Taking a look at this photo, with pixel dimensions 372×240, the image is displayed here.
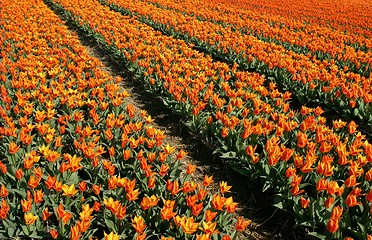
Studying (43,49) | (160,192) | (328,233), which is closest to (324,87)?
(328,233)

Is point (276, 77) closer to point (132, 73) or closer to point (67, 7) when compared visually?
point (132, 73)

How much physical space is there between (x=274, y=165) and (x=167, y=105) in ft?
10.2

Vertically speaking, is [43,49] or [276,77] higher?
[276,77]

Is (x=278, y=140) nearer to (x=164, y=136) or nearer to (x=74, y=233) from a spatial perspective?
(x=164, y=136)

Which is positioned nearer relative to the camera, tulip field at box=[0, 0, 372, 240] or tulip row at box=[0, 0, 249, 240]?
tulip row at box=[0, 0, 249, 240]

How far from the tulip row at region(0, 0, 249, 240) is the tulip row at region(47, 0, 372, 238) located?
0.75 m

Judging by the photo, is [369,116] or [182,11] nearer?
[369,116]

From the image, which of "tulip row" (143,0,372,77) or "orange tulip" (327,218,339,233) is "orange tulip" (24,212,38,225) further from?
"tulip row" (143,0,372,77)

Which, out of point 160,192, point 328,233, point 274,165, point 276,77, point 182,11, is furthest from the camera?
point 182,11

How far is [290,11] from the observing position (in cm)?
2130

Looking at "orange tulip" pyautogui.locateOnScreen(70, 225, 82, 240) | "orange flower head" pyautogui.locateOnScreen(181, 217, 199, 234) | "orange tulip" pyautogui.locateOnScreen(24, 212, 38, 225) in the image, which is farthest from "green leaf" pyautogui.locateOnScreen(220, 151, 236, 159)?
"orange tulip" pyautogui.locateOnScreen(24, 212, 38, 225)

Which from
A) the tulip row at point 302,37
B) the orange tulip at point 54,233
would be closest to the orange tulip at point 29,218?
the orange tulip at point 54,233

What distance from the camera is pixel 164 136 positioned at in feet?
16.0

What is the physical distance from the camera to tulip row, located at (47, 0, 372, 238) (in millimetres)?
3451
